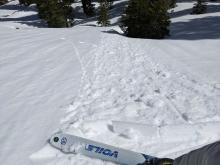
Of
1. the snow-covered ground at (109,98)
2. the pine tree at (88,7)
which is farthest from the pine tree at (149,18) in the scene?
the pine tree at (88,7)

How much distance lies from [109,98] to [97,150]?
2.64 meters

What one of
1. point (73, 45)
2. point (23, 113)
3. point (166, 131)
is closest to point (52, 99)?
point (23, 113)

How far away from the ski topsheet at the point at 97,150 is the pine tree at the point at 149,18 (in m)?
15.8

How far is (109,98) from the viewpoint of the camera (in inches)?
297

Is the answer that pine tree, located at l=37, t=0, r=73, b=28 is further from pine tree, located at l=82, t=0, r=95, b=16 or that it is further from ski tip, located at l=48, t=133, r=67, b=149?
ski tip, located at l=48, t=133, r=67, b=149

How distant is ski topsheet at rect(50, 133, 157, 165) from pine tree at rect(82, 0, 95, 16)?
116 feet

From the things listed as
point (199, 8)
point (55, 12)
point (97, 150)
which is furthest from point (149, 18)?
point (97, 150)

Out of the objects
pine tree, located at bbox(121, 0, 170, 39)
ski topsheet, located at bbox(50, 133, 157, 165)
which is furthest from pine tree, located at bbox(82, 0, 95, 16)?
ski topsheet, located at bbox(50, 133, 157, 165)

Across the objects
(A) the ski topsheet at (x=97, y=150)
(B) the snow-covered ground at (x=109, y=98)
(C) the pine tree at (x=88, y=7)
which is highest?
(A) the ski topsheet at (x=97, y=150)

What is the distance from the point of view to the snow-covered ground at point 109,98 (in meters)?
5.45

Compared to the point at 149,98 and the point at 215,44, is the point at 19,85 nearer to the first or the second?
the point at 149,98

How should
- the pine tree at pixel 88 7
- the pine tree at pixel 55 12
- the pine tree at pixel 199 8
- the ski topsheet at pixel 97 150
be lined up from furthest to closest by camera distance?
the pine tree at pixel 88 7 → the pine tree at pixel 55 12 → the pine tree at pixel 199 8 → the ski topsheet at pixel 97 150

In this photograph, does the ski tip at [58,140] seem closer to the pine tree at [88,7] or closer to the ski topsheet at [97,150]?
the ski topsheet at [97,150]

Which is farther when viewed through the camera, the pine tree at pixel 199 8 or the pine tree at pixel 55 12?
the pine tree at pixel 55 12
